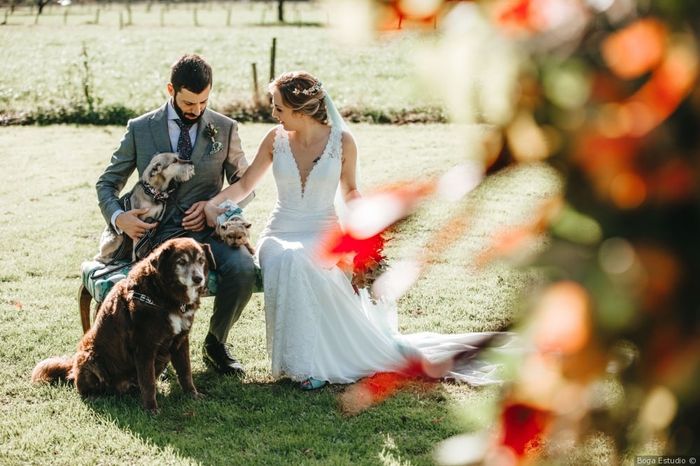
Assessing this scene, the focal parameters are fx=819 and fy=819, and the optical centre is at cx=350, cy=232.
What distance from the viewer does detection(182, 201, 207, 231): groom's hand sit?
17.5 ft

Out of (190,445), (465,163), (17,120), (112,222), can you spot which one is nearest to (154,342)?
(190,445)

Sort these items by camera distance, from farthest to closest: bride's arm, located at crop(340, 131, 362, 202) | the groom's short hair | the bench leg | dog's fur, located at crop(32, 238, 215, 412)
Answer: bride's arm, located at crop(340, 131, 362, 202)
the bench leg
the groom's short hair
dog's fur, located at crop(32, 238, 215, 412)

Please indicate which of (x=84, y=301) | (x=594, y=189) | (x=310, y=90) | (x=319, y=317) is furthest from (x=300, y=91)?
(x=594, y=189)

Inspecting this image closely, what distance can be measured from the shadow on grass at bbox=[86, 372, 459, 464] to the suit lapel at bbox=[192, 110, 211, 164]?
4.83 feet

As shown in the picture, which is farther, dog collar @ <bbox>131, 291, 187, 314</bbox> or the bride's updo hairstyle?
the bride's updo hairstyle

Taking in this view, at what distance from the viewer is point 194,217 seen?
5.36 meters

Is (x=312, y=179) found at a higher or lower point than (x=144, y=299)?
higher

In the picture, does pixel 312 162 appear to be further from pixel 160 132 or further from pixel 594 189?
pixel 594 189

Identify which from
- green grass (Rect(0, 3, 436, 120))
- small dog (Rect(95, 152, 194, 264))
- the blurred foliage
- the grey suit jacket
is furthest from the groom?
green grass (Rect(0, 3, 436, 120))

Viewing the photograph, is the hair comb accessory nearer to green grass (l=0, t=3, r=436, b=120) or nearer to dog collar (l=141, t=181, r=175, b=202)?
dog collar (l=141, t=181, r=175, b=202)

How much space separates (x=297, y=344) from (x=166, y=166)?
4.57 feet

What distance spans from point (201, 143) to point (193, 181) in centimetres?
26

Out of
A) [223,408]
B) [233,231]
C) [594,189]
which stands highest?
[594,189]

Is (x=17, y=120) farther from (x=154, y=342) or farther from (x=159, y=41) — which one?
(x=159, y=41)
